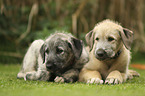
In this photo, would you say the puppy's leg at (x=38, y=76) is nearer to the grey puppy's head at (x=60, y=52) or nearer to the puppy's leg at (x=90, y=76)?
the grey puppy's head at (x=60, y=52)

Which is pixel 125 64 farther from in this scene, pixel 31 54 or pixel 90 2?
pixel 90 2

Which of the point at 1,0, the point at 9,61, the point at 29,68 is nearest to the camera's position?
the point at 29,68

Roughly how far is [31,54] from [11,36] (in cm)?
683

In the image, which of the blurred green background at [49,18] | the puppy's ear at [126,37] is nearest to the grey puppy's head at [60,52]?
the puppy's ear at [126,37]

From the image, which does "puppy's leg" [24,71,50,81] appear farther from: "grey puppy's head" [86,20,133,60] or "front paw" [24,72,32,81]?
"grey puppy's head" [86,20,133,60]

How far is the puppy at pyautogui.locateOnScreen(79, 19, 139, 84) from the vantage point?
180 inches

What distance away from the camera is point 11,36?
1217cm

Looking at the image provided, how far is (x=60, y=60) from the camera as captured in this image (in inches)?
182

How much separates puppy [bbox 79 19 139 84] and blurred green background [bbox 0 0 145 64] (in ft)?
19.0

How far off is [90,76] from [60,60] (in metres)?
0.77

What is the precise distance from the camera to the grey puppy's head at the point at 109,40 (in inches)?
180

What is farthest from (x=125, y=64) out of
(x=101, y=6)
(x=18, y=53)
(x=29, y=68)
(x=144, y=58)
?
(x=144, y=58)

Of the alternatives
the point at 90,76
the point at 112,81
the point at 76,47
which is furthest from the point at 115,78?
the point at 76,47

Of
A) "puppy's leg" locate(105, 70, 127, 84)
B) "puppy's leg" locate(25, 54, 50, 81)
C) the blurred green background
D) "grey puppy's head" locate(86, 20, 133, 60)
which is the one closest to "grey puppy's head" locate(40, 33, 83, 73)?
"puppy's leg" locate(25, 54, 50, 81)
